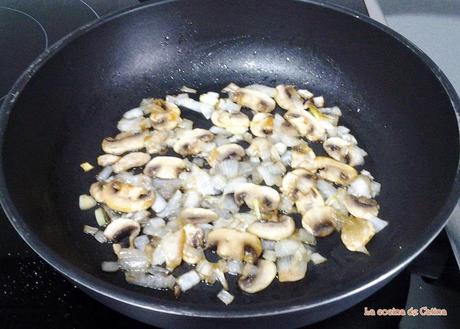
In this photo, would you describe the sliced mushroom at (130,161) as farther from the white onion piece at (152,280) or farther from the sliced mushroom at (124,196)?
the white onion piece at (152,280)

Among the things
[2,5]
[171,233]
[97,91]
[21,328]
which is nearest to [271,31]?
[97,91]

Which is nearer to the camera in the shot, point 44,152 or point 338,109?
point 44,152

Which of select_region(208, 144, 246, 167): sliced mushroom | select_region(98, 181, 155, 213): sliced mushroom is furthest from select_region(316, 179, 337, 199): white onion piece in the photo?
select_region(98, 181, 155, 213): sliced mushroom

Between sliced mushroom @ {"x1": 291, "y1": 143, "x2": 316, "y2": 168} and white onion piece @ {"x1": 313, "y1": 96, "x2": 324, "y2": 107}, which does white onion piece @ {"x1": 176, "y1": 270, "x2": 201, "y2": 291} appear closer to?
sliced mushroom @ {"x1": 291, "y1": 143, "x2": 316, "y2": 168}

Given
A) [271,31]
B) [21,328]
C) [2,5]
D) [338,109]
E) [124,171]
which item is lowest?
[21,328]

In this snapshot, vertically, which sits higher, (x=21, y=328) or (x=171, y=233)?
(x=171, y=233)

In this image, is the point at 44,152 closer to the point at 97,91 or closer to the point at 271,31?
the point at 97,91

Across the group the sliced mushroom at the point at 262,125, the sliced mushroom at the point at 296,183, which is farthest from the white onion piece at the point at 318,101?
the sliced mushroom at the point at 296,183
